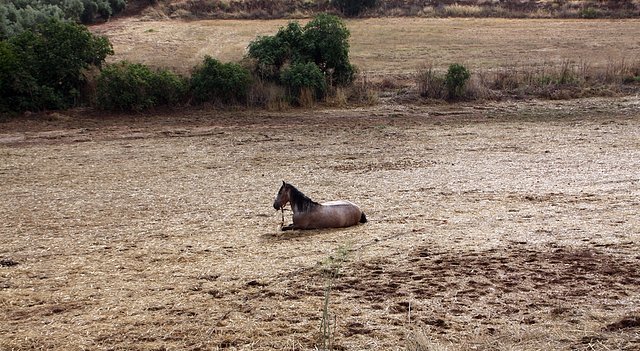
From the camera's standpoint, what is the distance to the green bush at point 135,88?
25.8m

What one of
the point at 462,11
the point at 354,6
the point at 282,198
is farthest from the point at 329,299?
the point at 354,6

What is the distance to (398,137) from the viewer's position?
2225cm

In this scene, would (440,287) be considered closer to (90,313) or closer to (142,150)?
(90,313)

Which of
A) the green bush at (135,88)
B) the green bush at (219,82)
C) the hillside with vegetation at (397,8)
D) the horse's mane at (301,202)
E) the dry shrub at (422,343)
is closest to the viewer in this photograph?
the dry shrub at (422,343)

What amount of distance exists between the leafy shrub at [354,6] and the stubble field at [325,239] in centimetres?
3221

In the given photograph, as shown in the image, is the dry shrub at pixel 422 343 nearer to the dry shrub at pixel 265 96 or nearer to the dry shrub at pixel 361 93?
the dry shrub at pixel 265 96

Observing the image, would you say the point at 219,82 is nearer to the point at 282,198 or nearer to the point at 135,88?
the point at 135,88

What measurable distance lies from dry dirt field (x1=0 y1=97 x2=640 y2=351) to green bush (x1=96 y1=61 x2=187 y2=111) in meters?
2.36

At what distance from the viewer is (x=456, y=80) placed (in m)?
27.7

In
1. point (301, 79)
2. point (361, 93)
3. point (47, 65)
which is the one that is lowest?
point (361, 93)

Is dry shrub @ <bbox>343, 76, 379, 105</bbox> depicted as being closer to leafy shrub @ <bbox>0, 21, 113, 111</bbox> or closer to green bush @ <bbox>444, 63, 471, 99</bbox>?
green bush @ <bbox>444, 63, 471, 99</bbox>

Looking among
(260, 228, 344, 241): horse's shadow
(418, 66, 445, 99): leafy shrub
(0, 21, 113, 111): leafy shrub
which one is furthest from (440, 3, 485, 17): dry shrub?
(260, 228, 344, 241): horse's shadow

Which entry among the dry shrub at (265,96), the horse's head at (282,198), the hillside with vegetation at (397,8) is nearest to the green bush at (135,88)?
the dry shrub at (265,96)

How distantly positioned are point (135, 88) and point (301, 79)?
5.60 meters
